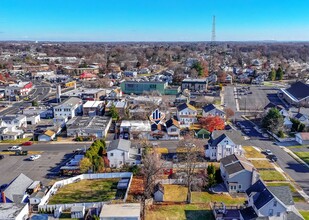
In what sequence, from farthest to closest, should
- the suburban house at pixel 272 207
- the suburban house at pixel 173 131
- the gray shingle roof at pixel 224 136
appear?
the suburban house at pixel 173 131 → the gray shingle roof at pixel 224 136 → the suburban house at pixel 272 207

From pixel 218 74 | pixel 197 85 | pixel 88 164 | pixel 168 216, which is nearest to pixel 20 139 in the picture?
pixel 88 164

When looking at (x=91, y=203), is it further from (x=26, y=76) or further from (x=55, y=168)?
(x=26, y=76)

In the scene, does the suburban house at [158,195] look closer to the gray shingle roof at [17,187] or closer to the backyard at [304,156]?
the gray shingle roof at [17,187]

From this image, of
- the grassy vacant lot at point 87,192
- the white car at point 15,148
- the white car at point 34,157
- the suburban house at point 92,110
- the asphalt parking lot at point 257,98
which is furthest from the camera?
the asphalt parking lot at point 257,98

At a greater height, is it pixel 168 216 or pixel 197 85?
pixel 197 85

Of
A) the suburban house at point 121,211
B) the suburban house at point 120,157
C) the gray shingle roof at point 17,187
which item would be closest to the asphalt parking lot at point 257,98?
the suburban house at point 120,157
